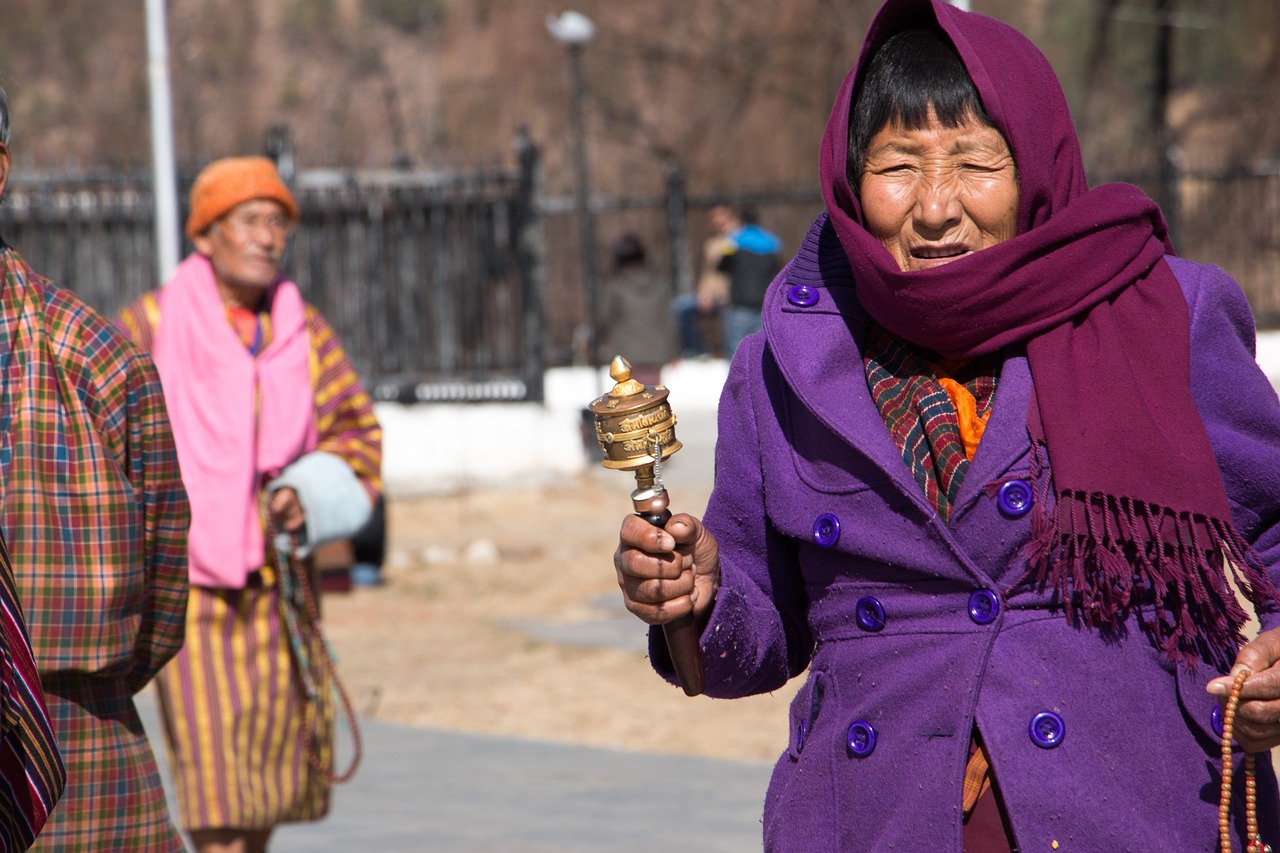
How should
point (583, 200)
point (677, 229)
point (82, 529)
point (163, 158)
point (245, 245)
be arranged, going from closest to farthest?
point (82, 529), point (245, 245), point (163, 158), point (583, 200), point (677, 229)

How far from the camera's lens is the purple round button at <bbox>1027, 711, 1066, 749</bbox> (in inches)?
87.7

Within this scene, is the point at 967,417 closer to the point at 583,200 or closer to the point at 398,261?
the point at 398,261

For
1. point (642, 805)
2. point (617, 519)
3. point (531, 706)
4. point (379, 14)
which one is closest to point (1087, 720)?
point (642, 805)

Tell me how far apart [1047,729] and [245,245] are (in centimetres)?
365

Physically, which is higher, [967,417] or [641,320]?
[967,417]

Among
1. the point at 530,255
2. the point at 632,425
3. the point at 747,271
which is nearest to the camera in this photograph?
the point at 632,425

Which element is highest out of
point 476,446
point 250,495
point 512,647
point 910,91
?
point 910,91

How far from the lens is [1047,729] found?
87.8 inches

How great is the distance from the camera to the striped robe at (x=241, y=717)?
507 centimetres

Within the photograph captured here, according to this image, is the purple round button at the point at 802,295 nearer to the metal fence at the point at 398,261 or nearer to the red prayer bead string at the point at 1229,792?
the red prayer bead string at the point at 1229,792

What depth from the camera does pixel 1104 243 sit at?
2.33 metres

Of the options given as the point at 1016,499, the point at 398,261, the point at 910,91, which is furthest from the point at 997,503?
the point at 398,261

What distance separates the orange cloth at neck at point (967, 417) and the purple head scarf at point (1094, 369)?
0.07 metres

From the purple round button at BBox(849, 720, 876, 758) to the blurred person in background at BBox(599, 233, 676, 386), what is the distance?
13.0 metres
